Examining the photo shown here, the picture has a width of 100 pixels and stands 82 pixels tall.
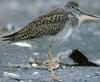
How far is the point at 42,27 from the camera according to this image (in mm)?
11734

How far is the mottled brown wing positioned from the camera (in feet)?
38.4

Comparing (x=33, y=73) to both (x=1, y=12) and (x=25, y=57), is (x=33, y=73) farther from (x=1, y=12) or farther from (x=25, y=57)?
(x=1, y=12)

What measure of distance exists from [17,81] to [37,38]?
3.26 ft

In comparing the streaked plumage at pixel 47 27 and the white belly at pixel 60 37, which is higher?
the streaked plumage at pixel 47 27

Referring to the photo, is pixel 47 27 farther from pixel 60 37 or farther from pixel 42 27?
pixel 60 37

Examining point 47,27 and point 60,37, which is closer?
point 60,37

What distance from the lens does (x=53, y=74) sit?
11.6 meters

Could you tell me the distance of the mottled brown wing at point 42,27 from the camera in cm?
1170

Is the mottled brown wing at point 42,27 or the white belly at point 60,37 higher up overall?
the mottled brown wing at point 42,27

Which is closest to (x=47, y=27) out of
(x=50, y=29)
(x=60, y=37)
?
(x=50, y=29)

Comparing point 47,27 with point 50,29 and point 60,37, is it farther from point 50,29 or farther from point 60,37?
point 60,37

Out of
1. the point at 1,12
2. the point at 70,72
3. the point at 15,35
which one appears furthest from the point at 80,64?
the point at 1,12

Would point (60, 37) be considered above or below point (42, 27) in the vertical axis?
below

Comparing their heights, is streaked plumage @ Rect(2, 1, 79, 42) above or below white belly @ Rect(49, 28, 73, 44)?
above
